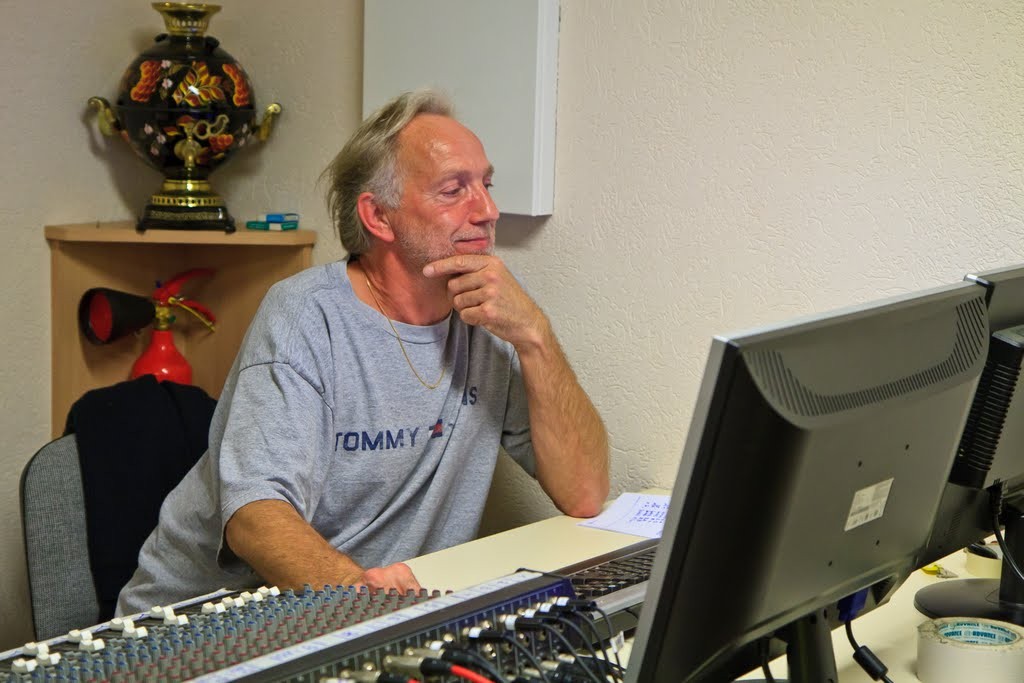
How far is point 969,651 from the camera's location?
113 cm

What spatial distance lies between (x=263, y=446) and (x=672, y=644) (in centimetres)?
97

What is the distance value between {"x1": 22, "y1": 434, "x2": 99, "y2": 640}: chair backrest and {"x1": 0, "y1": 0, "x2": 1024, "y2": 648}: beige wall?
2.55ft

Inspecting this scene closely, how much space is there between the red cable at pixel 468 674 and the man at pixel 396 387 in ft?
2.61

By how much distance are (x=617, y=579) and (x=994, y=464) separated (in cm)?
44

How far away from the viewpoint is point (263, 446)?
1.62m

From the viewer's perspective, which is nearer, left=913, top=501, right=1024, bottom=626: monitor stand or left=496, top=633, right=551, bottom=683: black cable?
left=496, top=633, right=551, bottom=683: black cable

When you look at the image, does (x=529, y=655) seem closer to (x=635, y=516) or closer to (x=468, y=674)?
(x=468, y=674)

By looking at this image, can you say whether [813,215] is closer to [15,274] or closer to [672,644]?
[672,644]

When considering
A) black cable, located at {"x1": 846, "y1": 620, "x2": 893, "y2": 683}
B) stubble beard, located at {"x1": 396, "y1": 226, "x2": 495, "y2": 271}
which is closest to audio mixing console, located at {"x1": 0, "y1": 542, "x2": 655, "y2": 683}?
black cable, located at {"x1": 846, "y1": 620, "x2": 893, "y2": 683}

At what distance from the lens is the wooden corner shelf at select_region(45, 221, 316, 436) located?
2.44m

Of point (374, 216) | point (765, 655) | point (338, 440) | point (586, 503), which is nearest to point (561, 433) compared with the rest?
point (586, 503)

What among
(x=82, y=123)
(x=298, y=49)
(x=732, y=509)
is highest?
(x=298, y=49)

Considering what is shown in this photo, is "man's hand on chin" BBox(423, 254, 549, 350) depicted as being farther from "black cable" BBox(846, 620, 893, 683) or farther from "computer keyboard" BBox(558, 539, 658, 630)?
"black cable" BBox(846, 620, 893, 683)

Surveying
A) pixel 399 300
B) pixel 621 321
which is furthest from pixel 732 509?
pixel 621 321
